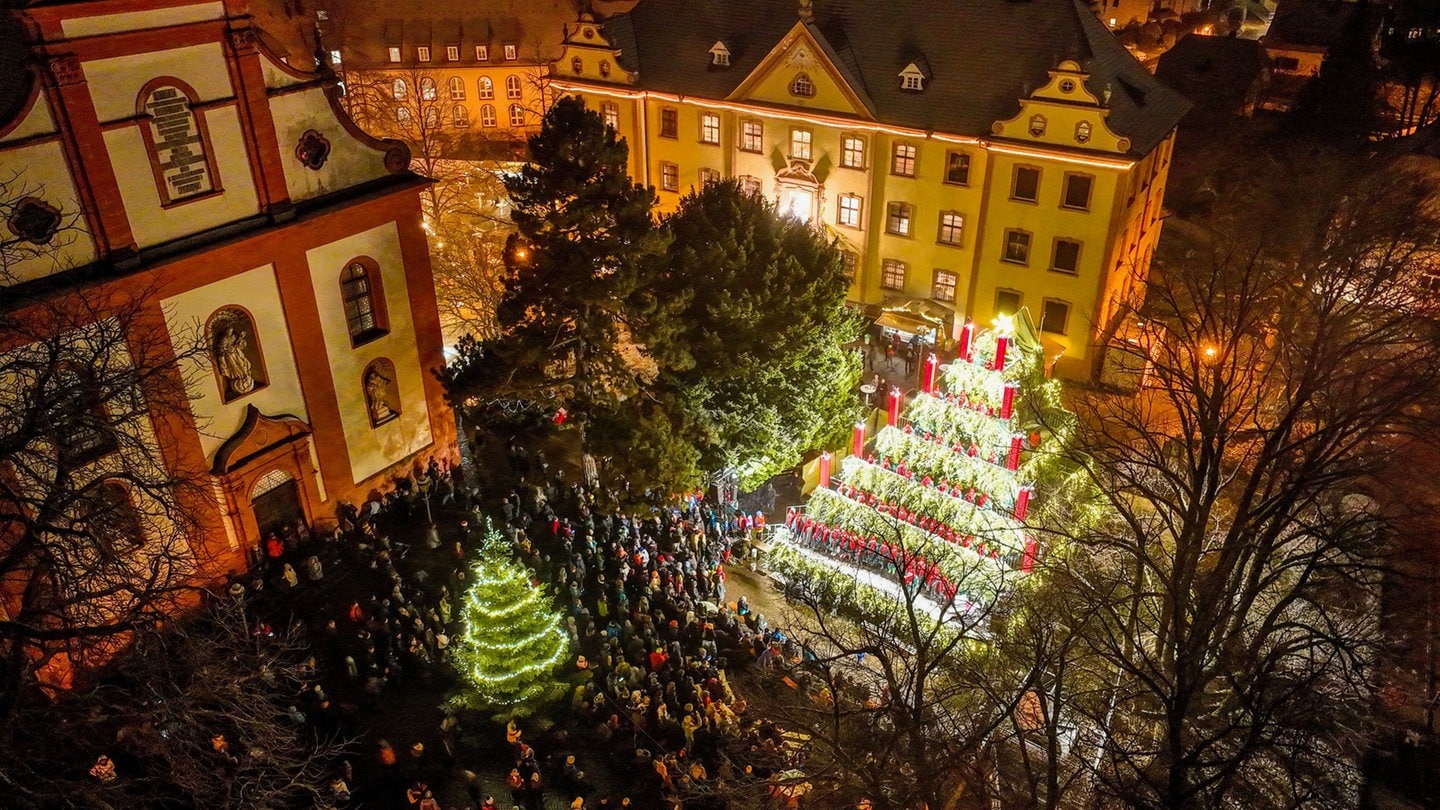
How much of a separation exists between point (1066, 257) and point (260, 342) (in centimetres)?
2648

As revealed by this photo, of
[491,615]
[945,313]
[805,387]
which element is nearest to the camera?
[491,615]

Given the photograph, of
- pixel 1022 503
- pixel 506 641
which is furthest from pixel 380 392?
pixel 1022 503

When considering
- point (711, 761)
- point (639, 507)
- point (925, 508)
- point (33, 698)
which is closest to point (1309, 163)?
point (925, 508)

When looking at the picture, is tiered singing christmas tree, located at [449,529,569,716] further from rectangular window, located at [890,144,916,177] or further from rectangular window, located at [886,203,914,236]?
rectangular window, located at [890,144,916,177]

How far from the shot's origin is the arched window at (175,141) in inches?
792

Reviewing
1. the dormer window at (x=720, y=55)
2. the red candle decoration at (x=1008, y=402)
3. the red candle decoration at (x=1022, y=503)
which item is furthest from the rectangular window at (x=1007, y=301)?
the red candle decoration at (x=1022, y=503)

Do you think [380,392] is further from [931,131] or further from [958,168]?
[958,168]

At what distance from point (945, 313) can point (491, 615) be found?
A: 23.8 m

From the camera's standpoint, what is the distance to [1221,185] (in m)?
49.8

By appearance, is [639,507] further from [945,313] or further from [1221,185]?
→ [1221,185]

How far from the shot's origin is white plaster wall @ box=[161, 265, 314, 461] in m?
21.2

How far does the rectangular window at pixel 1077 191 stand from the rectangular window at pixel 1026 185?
103cm

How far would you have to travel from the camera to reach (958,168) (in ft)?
114

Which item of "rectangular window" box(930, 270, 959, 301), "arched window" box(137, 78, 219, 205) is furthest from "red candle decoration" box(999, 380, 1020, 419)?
"arched window" box(137, 78, 219, 205)
